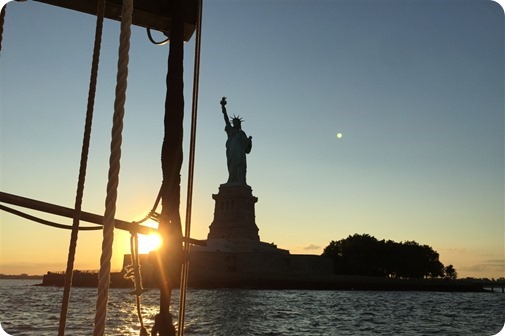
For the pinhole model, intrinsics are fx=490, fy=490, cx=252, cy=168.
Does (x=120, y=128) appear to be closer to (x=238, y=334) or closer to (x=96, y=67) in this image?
(x=96, y=67)

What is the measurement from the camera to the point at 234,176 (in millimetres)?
50312

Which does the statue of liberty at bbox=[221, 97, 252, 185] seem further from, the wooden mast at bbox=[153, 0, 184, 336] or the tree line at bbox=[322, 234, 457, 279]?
the wooden mast at bbox=[153, 0, 184, 336]

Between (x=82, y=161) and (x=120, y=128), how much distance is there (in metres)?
0.56

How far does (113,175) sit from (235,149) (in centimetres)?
4892

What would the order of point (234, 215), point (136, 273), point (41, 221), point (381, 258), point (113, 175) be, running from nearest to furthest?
1. point (113, 175)
2. point (41, 221)
3. point (136, 273)
4. point (234, 215)
5. point (381, 258)

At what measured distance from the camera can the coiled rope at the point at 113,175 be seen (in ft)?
5.07

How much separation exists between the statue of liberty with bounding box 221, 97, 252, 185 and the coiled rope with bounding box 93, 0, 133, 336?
157 ft

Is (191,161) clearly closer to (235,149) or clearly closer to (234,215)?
(234,215)

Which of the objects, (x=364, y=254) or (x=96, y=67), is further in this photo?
(x=364, y=254)

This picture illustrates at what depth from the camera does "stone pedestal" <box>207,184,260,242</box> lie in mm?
47625

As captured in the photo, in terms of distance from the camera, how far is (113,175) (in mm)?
1632

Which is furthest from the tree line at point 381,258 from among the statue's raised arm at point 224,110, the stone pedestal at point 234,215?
the statue's raised arm at point 224,110

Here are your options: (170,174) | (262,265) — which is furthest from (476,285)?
(170,174)

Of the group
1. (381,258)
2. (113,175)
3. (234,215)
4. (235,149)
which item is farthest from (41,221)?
(381,258)
